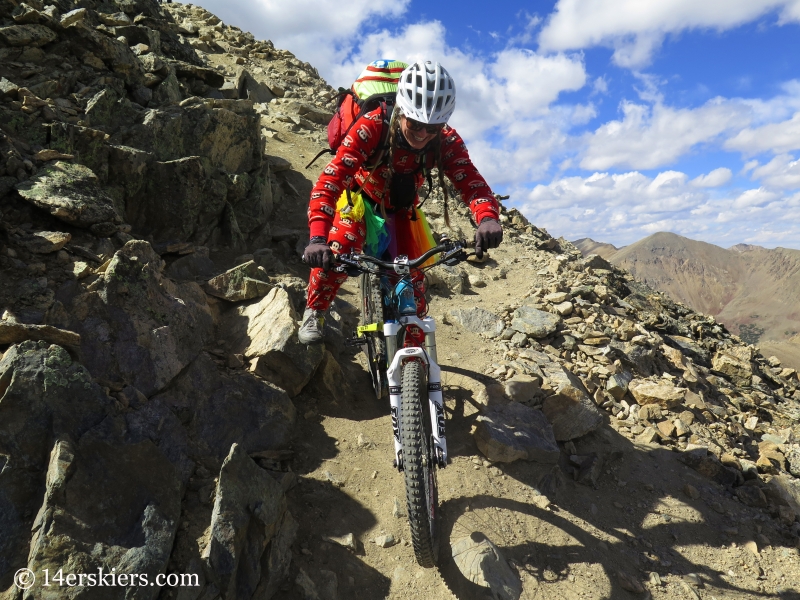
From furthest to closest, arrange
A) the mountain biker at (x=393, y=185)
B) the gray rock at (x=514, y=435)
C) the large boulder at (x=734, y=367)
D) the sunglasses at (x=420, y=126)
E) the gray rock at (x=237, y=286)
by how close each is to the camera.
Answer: the large boulder at (x=734, y=367) → the gray rock at (x=237, y=286) → the gray rock at (x=514, y=435) → the sunglasses at (x=420, y=126) → the mountain biker at (x=393, y=185)

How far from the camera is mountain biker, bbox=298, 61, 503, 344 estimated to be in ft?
13.6

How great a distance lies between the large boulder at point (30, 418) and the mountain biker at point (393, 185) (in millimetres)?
2024

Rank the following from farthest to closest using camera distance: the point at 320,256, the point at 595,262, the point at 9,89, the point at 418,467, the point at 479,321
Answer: the point at 595,262 → the point at 479,321 → the point at 9,89 → the point at 320,256 → the point at 418,467

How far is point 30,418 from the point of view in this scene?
3334mm

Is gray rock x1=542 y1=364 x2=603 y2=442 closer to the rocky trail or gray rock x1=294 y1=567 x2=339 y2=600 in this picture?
the rocky trail

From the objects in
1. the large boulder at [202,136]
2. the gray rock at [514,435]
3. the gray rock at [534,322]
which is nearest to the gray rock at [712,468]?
the gray rock at [514,435]

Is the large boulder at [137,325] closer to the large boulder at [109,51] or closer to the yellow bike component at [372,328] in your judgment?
the yellow bike component at [372,328]

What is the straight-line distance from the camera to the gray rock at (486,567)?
379 centimetres

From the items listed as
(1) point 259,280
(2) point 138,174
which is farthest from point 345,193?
(2) point 138,174

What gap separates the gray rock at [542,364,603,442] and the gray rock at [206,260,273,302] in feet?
13.6

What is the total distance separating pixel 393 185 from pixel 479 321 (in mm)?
4082

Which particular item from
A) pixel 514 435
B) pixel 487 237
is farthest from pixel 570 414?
pixel 487 237

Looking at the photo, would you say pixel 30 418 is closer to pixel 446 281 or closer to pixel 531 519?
pixel 531 519

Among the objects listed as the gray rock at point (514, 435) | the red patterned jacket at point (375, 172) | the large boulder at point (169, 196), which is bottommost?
the gray rock at point (514, 435)
